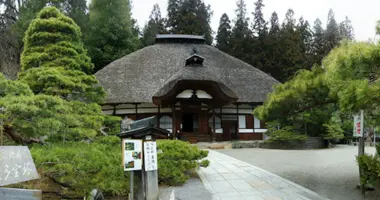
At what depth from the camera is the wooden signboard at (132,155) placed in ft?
17.8

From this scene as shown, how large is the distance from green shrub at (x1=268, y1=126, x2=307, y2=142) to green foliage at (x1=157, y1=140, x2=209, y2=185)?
9.10 metres

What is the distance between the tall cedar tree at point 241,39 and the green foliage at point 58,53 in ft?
76.0

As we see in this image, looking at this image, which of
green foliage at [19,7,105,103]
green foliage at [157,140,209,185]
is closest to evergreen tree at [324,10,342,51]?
green foliage at [19,7,105,103]

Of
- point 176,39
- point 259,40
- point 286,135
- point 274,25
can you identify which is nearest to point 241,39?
point 259,40

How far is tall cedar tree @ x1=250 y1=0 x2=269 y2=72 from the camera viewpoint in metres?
30.2

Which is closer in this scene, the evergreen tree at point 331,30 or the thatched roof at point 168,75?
the thatched roof at point 168,75

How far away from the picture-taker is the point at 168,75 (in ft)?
66.0

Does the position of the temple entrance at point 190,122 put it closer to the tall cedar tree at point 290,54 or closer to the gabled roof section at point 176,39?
the gabled roof section at point 176,39

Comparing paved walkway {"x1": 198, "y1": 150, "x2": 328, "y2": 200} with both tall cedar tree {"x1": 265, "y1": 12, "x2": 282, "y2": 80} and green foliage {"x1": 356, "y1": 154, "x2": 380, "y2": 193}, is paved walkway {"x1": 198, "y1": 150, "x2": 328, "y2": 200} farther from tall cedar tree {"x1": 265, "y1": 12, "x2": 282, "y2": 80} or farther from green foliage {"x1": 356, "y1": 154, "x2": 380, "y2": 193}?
tall cedar tree {"x1": 265, "y1": 12, "x2": 282, "y2": 80}

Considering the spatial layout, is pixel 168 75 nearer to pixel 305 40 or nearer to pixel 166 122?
pixel 166 122

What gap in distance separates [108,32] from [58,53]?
18203 mm

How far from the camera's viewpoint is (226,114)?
1917 cm

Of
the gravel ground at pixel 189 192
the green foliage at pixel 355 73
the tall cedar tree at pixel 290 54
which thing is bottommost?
the gravel ground at pixel 189 192

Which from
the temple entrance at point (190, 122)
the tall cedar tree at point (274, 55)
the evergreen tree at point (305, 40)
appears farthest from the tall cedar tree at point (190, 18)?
the temple entrance at point (190, 122)
